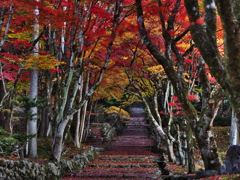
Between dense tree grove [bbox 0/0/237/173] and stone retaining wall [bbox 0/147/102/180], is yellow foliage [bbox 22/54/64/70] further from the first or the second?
stone retaining wall [bbox 0/147/102/180]

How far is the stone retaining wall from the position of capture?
19.2 ft

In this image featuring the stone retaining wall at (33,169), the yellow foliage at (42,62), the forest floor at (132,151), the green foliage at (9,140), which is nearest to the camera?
the stone retaining wall at (33,169)

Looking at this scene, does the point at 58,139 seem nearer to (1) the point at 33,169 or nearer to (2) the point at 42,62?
(1) the point at 33,169

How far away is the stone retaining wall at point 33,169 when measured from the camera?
5.85 m

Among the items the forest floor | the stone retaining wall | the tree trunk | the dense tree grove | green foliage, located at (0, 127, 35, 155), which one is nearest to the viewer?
the dense tree grove

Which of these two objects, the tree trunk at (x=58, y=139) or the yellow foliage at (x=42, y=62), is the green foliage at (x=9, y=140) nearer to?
the tree trunk at (x=58, y=139)

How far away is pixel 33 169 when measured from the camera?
702cm

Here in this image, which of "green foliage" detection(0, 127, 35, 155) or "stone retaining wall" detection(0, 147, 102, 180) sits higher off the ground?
"green foliage" detection(0, 127, 35, 155)

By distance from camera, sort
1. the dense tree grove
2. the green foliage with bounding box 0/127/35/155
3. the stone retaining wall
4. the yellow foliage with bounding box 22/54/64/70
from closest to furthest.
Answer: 1. the dense tree grove
2. the stone retaining wall
3. the green foliage with bounding box 0/127/35/155
4. the yellow foliage with bounding box 22/54/64/70

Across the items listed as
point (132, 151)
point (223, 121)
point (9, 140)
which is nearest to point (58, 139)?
point (9, 140)

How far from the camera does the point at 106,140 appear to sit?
22828 millimetres

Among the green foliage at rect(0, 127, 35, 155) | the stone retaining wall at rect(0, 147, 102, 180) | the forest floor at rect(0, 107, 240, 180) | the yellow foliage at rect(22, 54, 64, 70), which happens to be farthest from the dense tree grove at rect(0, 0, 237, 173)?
the forest floor at rect(0, 107, 240, 180)

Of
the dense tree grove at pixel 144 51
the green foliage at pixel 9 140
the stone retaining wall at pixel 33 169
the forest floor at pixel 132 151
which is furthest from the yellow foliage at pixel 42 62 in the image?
the stone retaining wall at pixel 33 169

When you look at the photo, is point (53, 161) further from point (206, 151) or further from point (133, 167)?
point (206, 151)
